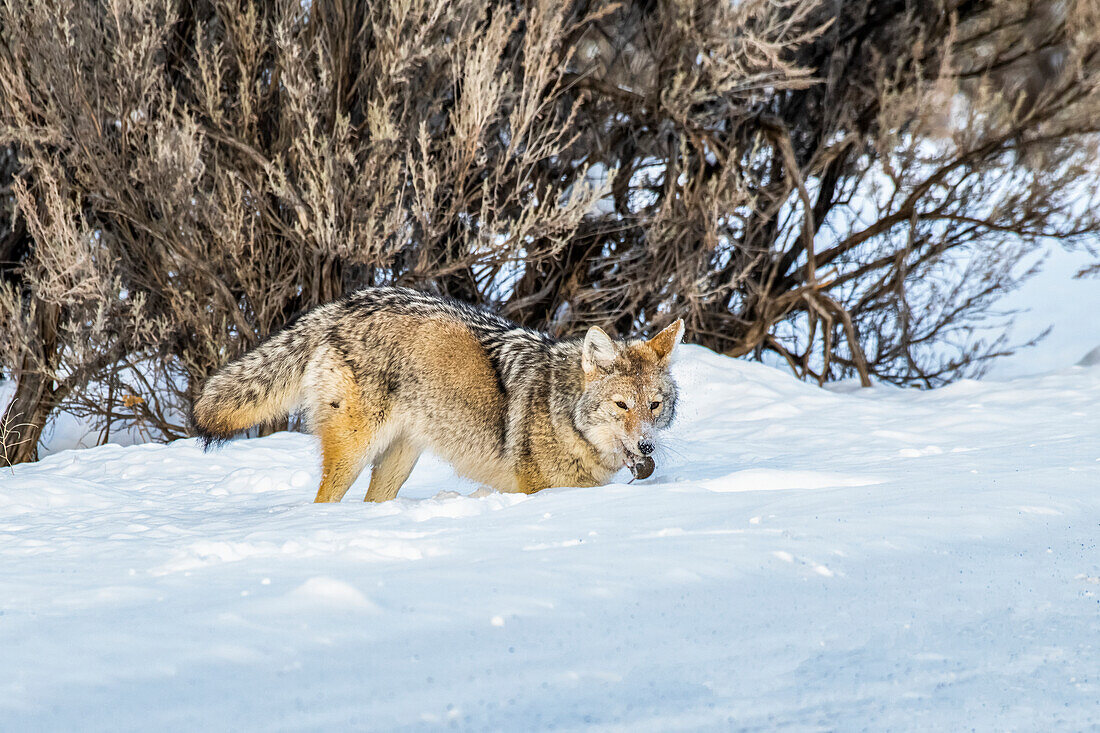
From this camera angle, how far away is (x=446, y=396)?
4.96m

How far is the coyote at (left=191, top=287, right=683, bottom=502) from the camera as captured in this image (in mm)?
4797

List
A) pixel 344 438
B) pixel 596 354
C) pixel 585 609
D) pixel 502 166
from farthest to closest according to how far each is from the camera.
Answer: pixel 502 166
pixel 596 354
pixel 344 438
pixel 585 609

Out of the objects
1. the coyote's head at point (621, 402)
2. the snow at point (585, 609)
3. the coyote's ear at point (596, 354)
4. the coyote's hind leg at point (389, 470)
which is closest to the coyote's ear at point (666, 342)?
the coyote's head at point (621, 402)

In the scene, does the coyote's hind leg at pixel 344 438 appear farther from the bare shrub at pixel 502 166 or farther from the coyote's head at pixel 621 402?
the bare shrub at pixel 502 166

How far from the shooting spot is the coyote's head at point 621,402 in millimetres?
4770

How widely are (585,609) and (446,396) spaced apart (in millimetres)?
2397

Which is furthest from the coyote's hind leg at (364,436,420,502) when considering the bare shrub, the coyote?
the bare shrub

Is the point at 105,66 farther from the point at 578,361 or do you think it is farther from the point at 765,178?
the point at 765,178

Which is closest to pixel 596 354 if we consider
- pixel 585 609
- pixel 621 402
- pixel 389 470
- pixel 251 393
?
pixel 621 402

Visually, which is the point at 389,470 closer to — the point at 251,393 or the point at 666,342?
the point at 251,393

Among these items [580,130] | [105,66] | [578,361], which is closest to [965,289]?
[580,130]

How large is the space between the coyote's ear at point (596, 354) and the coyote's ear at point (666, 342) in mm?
305

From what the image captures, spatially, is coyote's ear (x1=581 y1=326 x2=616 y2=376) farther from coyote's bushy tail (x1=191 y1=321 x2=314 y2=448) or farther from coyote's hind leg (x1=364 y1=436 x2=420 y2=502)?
coyote's bushy tail (x1=191 y1=321 x2=314 y2=448)

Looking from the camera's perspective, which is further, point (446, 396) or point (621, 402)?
point (446, 396)
